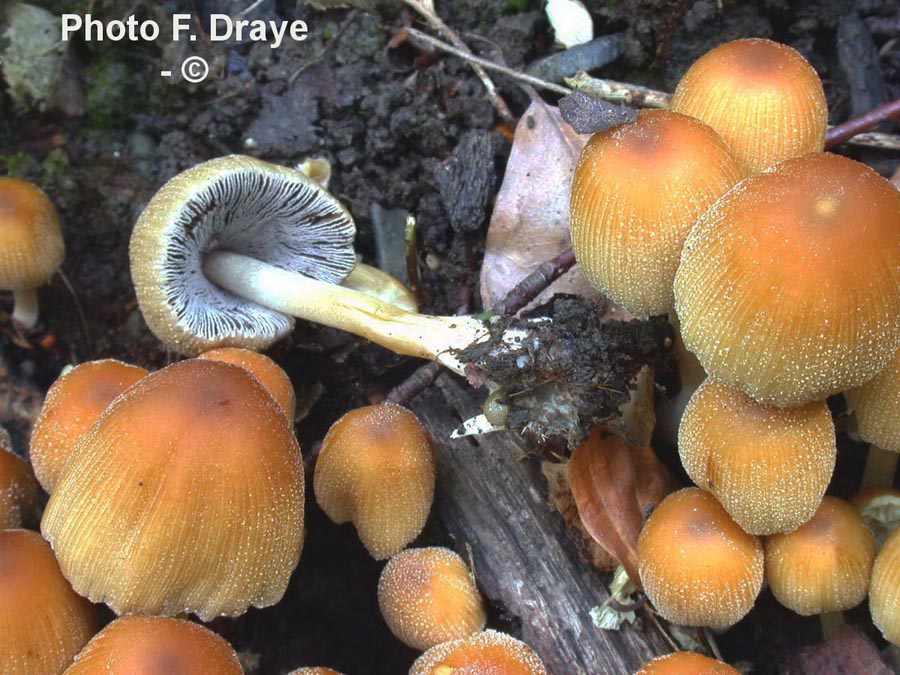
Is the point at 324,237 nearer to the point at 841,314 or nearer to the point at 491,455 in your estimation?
the point at 491,455

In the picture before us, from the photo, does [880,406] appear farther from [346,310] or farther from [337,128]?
[337,128]

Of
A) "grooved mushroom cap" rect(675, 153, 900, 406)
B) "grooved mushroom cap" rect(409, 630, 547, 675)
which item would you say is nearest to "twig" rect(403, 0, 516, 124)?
"grooved mushroom cap" rect(675, 153, 900, 406)

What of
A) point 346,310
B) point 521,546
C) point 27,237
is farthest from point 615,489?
point 27,237

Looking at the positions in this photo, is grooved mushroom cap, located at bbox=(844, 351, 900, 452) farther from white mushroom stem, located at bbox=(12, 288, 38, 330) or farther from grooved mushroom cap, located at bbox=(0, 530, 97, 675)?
white mushroom stem, located at bbox=(12, 288, 38, 330)

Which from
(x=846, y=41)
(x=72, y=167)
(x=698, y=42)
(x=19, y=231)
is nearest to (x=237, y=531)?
(x=19, y=231)

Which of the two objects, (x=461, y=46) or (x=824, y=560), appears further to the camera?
(x=461, y=46)

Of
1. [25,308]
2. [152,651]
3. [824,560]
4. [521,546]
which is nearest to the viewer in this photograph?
[152,651]

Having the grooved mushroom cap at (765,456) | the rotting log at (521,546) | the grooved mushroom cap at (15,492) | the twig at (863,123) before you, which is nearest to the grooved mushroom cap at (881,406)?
the grooved mushroom cap at (765,456)

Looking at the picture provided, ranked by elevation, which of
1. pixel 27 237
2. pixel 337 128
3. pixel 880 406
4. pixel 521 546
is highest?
pixel 337 128
